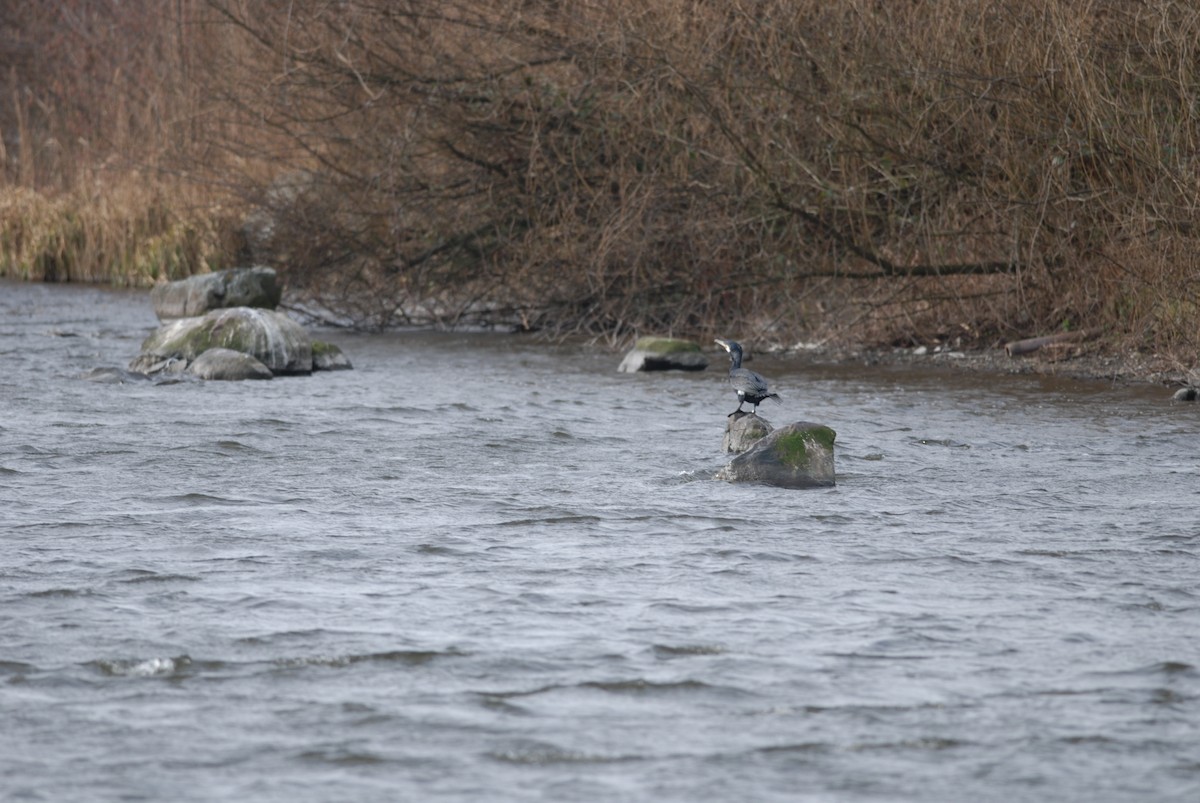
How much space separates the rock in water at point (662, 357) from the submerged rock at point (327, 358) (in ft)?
7.06

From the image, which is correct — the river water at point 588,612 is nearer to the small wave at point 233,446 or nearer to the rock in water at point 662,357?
the small wave at point 233,446

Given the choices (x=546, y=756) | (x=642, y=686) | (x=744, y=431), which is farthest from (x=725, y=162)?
(x=546, y=756)

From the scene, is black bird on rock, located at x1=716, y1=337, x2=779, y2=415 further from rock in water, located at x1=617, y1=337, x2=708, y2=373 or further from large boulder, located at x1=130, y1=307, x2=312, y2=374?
large boulder, located at x1=130, y1=307, x2=312, y2=374

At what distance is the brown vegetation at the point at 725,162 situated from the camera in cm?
1202

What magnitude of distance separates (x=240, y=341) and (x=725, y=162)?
3950 millimetres

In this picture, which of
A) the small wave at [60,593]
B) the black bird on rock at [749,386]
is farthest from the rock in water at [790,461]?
the small wave at [60,593]

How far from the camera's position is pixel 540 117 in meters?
15.3

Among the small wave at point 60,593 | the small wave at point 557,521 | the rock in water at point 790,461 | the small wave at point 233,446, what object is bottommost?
the small wave at point 60,593

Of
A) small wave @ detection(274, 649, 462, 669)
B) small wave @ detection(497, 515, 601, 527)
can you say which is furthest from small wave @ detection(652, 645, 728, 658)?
small wave @ detection(497, 515, 601, 527)

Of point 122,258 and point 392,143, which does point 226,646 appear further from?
point 122,258

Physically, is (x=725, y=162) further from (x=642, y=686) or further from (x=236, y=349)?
(x=642, y=686)

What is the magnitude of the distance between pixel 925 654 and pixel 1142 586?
47.3 inches

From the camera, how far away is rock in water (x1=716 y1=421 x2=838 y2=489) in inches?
317

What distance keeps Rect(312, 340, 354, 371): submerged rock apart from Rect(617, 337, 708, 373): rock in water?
84.7 inches
